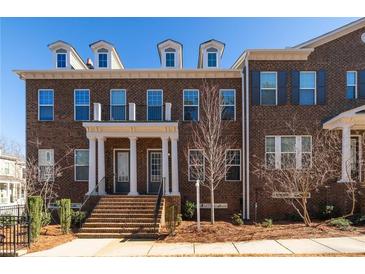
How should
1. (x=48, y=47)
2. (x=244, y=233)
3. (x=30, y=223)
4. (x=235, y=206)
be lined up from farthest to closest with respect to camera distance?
(x=48, y=47)
(x=235, y=206)
(x=244, y=233)
(x=30, y=223)

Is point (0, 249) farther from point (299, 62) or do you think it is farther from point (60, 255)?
point (299, 62)

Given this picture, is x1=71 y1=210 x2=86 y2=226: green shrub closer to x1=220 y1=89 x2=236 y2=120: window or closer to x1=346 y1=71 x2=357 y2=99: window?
x1=220 y1=89 x2=236 y2=120: window

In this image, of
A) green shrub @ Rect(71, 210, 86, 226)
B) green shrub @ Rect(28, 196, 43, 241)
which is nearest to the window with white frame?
green shrub @ Rect(71, 210, 86, 226)

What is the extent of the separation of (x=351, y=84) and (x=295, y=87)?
2.97m

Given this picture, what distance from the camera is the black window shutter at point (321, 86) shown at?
1391 cm

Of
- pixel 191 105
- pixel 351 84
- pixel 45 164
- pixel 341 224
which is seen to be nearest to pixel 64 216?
pixel 45 164

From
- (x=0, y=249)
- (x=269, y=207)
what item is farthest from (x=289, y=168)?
(x=0, y=249)

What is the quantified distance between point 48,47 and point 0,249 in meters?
11.8

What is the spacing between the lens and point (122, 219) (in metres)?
11.2

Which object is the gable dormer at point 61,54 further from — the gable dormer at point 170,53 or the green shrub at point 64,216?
the green shrub at point 64,216

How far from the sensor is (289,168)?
1325 cm

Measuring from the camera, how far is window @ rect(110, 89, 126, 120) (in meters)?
15.2

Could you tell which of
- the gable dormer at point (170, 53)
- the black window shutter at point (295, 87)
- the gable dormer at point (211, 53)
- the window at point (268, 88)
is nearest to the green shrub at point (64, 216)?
the gable dormer at point (170, 53)

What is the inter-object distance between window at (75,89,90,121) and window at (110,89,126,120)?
4.53 feet
